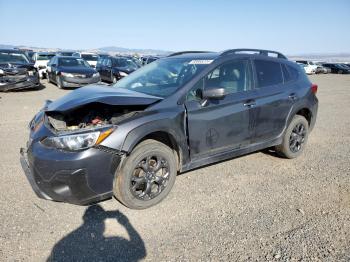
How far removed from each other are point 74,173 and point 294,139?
3806 millimetres

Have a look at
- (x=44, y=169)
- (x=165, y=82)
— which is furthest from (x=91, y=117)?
(x=165, y=82)

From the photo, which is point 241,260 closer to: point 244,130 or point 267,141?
point 244,130

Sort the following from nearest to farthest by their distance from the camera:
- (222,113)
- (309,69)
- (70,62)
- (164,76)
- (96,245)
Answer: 1. (96,245)
2. (222,113)
3. (164,76)
4. (70,62)
5. (309,69)

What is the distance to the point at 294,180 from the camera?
15.0ft

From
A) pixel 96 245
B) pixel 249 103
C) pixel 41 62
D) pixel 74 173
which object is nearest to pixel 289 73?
pixel 249 103

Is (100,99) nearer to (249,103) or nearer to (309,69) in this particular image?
(249,103)

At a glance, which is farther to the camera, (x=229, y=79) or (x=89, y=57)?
(x=89, y=57)

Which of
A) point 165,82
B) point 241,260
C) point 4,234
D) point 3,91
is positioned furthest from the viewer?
point 3,91

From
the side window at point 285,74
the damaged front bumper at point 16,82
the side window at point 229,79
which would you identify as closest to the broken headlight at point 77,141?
the side window at point 229,79

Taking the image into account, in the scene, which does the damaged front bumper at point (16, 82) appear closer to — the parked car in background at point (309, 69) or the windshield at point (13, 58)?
the windshield at point (13, 58)

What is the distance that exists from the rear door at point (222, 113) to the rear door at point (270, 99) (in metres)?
0.19

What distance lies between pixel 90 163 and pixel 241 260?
1.66 m

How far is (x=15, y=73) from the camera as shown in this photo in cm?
1248

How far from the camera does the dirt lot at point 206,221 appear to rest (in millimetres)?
2865
